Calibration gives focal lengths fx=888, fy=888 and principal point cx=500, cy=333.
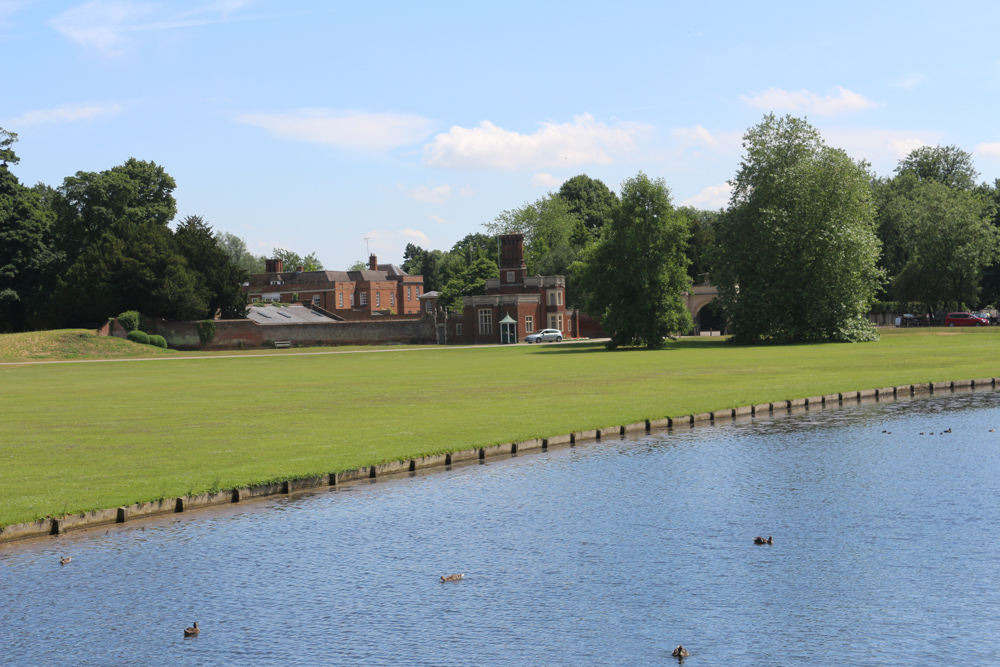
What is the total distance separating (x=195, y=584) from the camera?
10656 millimetres

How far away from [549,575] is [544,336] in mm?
85652

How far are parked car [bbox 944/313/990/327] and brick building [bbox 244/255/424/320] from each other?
6994 centimetres

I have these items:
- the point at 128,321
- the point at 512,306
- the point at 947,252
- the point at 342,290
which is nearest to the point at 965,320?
the point at 947,252

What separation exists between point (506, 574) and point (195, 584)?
374 cm

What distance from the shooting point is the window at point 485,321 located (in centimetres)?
10088

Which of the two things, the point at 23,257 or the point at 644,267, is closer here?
the point at 644,267

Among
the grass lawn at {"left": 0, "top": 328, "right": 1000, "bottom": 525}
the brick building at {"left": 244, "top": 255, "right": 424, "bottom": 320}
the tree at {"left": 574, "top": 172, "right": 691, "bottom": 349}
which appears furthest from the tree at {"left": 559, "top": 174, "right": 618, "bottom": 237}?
the grass lawn at {"left": 0, "top": 328, "right": 1000, "bottom": 525}

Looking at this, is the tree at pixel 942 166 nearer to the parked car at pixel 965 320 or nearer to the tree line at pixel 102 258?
the parked car at pixel 965 320

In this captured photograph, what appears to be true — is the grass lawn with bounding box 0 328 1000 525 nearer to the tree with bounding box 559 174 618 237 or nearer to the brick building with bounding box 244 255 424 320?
the brick building with bounding box 244 255 424 320

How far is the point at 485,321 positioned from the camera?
101250 mm

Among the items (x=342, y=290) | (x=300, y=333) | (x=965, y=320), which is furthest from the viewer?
(x=342, y=290)

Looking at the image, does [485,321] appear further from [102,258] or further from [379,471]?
[379,471]

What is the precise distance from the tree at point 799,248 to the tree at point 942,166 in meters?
58.9

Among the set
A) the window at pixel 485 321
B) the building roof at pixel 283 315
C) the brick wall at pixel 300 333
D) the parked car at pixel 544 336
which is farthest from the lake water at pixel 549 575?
the window at pixel 485 321
